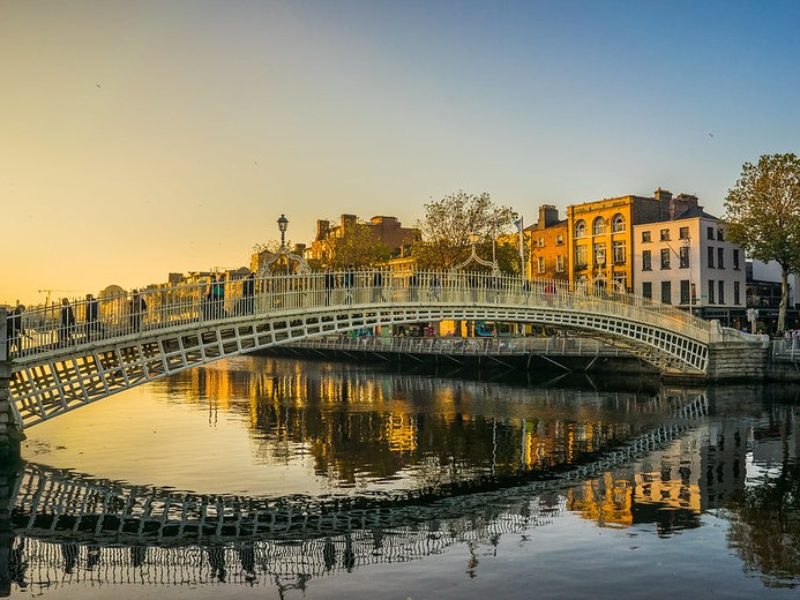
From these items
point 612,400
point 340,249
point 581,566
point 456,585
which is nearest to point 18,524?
point 456,585

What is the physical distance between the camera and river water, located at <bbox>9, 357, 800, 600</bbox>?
1352 cm

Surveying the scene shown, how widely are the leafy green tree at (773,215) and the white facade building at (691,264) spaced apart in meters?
10.3

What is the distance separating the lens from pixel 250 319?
27.6m

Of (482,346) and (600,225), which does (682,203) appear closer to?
(600,225)

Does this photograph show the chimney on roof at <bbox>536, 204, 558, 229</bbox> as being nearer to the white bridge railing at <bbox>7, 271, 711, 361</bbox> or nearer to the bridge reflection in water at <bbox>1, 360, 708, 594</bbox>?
the white bridge railing at <bbox>7, 271, 711, 361</bbox>

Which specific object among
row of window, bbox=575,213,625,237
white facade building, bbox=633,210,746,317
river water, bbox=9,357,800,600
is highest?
row of window, bbox=575,213,625,237

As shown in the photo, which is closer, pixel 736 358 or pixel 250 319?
pixel 250 319

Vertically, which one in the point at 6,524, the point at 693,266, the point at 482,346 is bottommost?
the point at 6,524

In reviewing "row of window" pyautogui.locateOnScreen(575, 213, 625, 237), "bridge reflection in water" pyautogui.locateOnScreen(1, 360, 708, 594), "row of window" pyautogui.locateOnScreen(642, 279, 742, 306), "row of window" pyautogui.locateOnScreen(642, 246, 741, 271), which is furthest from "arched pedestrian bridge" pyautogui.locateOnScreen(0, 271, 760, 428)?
"row of window" pyautogui.locateOnScreen(575, 213, 625, 237)

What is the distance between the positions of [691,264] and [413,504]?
54.8 metres

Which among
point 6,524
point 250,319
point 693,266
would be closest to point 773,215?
point 693,266

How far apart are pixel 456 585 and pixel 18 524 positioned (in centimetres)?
1032

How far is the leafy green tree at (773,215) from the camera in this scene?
54906 millimetres

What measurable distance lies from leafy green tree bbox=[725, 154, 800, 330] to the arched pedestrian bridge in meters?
10.2
